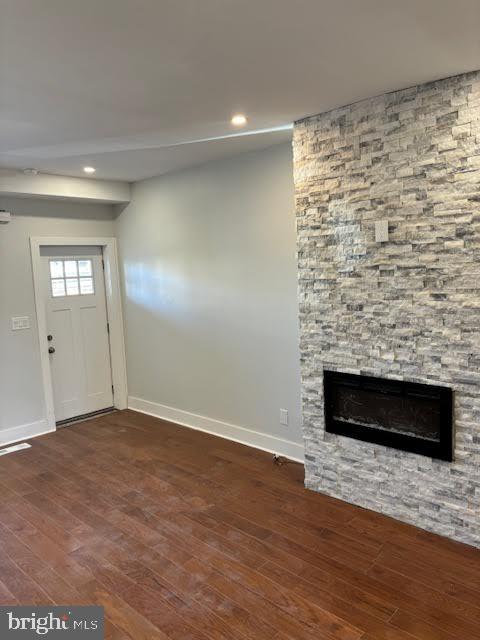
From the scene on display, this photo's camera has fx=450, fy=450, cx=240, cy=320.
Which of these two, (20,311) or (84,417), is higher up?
(20,311)

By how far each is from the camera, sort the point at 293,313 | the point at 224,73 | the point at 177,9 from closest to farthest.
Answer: the point at 177,9 → the point at 224,73 → the point at 293,313

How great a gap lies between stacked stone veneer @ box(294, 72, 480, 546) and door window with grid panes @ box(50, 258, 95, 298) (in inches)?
115

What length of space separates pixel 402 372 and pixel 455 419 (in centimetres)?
39

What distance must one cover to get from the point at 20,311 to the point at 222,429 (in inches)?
92.3

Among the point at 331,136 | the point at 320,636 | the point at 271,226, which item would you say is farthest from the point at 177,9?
the point at 320,636

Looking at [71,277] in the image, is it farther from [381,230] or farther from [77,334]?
[381,230]

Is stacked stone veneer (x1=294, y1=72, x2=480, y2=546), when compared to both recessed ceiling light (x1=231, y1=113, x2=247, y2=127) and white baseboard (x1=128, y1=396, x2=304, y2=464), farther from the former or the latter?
white baseboard (x1=128, y1=396, x2=304, y2=464)

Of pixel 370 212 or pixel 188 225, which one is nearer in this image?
pixel 370 212

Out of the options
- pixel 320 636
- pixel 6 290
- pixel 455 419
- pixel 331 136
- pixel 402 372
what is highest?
pixel 331 136

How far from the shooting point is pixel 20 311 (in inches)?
178

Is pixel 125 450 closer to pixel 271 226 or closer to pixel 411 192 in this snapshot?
pixel 271 226

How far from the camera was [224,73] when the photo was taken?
7.36 ft

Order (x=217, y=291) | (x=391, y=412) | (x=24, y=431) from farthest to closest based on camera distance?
1. (x=24, y=431)
2. (x=217, y=291)
3. (x=391, y=412)

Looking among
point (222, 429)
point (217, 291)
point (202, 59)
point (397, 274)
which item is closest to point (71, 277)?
point (217, 291)
